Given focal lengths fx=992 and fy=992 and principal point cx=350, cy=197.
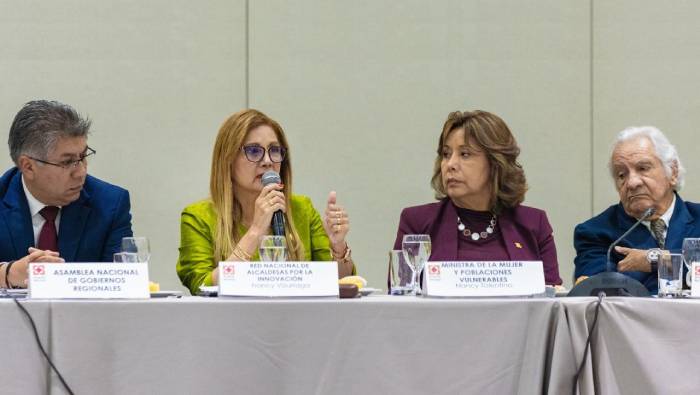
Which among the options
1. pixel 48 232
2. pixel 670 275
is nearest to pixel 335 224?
pixel 48 232

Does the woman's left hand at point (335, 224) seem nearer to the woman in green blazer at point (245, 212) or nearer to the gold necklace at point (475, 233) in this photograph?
the woman in green blazer at point (245, 212)

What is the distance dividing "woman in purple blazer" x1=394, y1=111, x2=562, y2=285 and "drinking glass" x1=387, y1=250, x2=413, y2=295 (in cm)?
81

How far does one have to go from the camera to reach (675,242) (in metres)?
3.23

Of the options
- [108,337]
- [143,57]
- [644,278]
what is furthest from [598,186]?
[108,337]

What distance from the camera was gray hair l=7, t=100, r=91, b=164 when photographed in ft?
10.1

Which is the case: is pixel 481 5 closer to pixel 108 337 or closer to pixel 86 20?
pixel 86 20

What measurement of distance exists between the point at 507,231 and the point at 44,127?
154 cm

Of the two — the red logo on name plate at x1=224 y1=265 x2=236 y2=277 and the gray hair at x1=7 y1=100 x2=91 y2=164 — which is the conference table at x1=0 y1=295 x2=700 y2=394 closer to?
the red logo on name plate at x1=224 y1=265 x2=236 y2=277

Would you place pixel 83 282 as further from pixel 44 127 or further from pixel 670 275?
pixel 670 275

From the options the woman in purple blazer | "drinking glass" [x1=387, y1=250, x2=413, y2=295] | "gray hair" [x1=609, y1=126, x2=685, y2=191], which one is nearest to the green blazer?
the woman in purple blazer

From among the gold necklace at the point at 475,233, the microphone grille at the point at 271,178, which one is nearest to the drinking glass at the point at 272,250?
the microphone grille at the point at 271,178

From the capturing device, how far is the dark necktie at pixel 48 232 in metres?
3.14

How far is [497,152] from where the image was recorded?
337cm

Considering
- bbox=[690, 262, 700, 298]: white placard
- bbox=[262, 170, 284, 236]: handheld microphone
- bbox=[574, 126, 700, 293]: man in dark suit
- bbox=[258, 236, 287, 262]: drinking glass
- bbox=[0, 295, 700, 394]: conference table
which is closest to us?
bbox=[0, 295, 700, 394]: conference table
